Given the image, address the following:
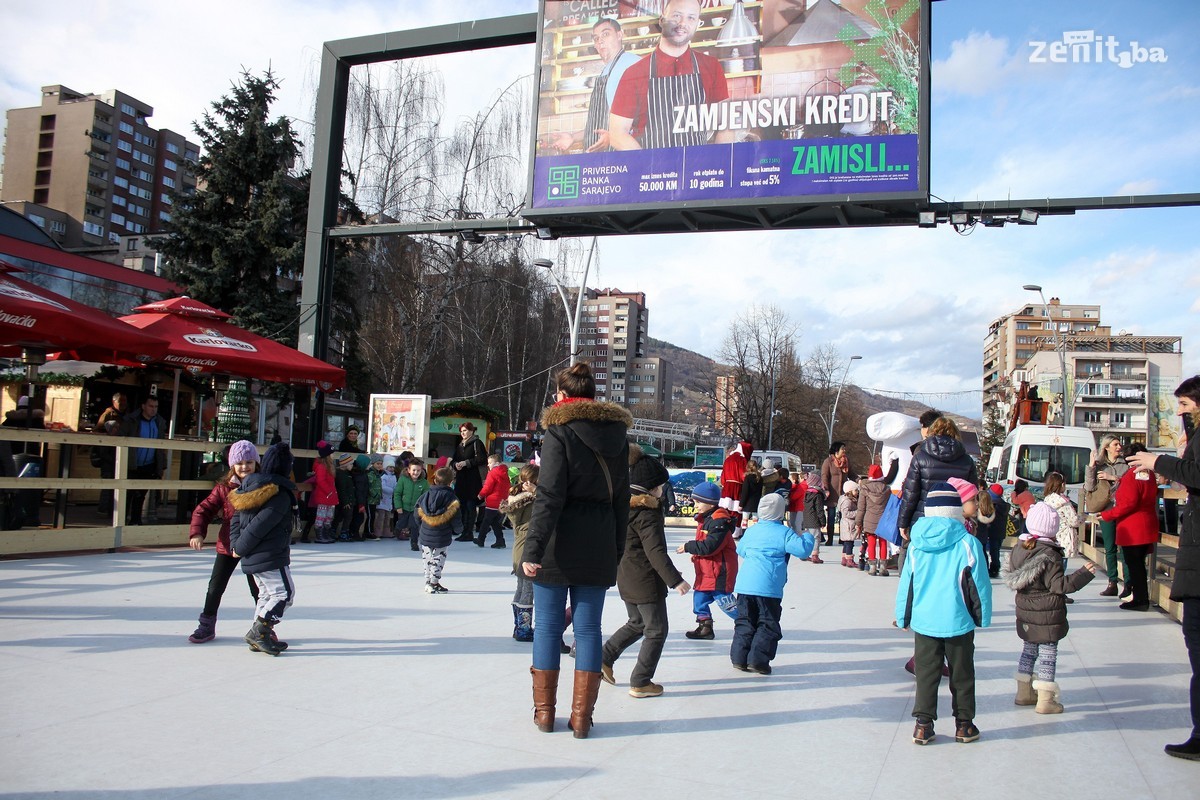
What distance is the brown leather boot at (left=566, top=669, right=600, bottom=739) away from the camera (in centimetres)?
440

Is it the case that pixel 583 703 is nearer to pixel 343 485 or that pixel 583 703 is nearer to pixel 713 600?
pixel 713 600

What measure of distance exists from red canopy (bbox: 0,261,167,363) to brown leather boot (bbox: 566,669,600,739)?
807 centimetres

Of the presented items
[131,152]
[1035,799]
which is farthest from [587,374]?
[131,152]

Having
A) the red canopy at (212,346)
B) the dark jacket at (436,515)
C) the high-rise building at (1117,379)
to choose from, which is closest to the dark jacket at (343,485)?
the red canopy at (212,346)

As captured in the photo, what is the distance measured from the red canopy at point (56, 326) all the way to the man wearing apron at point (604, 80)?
6983 millimetres

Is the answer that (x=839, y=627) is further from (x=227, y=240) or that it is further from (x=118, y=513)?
(x=227, y=240)

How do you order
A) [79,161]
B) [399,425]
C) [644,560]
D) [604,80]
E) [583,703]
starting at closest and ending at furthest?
[583,703]
[644,560]
[604,80]
[399,425]
[79,161]

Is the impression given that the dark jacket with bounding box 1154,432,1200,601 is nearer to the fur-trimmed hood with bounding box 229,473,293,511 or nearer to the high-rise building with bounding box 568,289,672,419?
the fur-trimmed hood with bounding box 229,473,293,511

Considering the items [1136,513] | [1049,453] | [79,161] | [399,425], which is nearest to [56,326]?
[399,425]

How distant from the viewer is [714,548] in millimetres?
6379

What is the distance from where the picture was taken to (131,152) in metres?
96.6

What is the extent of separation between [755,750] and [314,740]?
2083 millimetres

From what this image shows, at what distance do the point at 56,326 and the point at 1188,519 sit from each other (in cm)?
1044

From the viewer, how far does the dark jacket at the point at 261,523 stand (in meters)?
5.92
